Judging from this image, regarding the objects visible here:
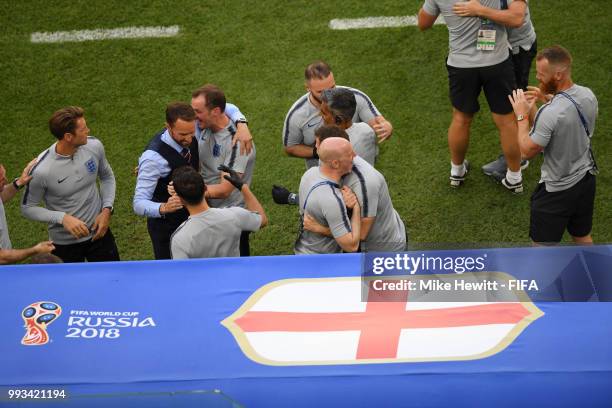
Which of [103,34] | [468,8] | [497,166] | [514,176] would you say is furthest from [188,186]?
[103,34]

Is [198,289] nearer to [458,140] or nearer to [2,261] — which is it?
Result: [2,261]

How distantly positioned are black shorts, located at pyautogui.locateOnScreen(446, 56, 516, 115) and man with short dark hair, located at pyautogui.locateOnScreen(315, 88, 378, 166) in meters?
1.29

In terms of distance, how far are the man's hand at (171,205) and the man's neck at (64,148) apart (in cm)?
65

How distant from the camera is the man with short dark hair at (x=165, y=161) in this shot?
4316 mm

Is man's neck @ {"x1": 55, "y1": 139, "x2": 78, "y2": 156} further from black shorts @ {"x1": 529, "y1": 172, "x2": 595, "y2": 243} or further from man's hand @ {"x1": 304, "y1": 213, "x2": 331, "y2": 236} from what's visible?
black shorts @ {"x1": 529, "y1": 172, "x2": 595, "y2": 243}

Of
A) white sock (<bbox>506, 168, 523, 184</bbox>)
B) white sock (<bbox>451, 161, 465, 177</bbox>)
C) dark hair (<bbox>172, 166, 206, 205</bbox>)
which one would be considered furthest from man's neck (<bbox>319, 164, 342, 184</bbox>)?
white sock (<bbox>506, 168, 523, 184</bbox>)

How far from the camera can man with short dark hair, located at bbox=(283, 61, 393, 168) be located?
471cm

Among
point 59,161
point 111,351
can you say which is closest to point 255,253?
point 59,161

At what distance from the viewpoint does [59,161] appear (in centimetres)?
449

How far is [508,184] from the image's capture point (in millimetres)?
5844

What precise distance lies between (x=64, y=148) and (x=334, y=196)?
5.31 feet

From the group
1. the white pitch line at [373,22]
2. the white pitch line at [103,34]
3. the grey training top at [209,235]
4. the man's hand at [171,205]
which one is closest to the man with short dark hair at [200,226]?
the grey training top at [209,235]

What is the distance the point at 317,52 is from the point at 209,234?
11.9 feet

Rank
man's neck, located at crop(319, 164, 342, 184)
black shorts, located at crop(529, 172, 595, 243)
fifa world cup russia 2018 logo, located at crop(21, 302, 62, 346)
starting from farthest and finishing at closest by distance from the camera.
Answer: black shorts, located at crop(529, 172, 595, 243) → man's neck, located at crop(319, 164, 342, 184) → fifa world cup russia 2018 logo, located at crop(21, 302, 62, 346)
